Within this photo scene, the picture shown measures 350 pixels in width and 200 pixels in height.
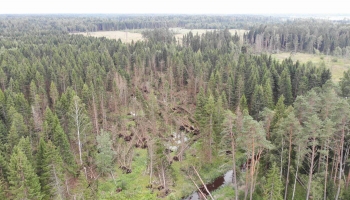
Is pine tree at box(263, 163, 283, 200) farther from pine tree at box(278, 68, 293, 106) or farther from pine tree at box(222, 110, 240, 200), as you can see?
pine tree at box(278, 68, 293, 106)

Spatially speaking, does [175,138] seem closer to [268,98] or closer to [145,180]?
[145,180]

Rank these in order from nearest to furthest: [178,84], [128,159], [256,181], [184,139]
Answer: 1. [256,181]
2. [128,159]
3. [184,139]
4. [178,84]

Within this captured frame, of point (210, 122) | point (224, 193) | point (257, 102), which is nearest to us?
point (224, 193)

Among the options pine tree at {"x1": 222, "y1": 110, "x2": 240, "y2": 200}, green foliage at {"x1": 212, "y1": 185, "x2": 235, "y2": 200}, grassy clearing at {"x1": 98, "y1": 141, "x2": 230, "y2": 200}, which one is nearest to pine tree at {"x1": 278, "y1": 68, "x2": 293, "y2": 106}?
grassy clearing at {"x1": 98, "y1": 141, "x2": 230, "y2": 200}

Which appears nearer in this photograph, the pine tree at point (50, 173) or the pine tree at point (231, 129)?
the pine tree at point (231, 129)

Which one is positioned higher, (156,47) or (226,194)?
(156,47)

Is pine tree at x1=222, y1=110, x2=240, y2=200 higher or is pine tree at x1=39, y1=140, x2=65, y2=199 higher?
pine tree at x1=222, y1=110, x2=240, y2=200

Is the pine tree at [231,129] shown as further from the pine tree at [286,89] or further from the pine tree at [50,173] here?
the pine tree at [286,89]

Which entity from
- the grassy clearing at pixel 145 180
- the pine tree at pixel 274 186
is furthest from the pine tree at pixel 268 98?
the pine tree at pixel 274 186

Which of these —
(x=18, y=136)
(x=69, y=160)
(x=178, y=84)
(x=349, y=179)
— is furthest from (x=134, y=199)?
(x=178, y=84)

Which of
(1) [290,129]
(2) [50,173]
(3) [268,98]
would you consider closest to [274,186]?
(1) [290,129]

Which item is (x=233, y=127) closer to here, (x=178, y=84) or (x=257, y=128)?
(x=257, y=128)
